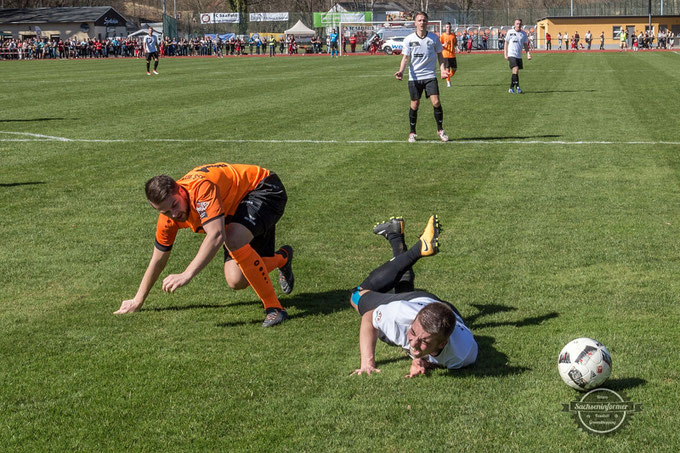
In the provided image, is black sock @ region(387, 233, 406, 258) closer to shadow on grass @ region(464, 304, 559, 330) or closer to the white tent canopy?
shadow on grass @ region(464, 304, 559, 330)

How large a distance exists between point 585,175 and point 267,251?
19.8 feet

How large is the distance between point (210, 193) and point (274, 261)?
1269 millimetres

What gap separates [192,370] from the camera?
507 centimetres

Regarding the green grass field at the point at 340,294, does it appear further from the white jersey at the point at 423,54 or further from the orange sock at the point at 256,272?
the white jersey at the point at 423,54

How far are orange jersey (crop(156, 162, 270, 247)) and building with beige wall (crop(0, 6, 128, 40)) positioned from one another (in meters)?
82.4

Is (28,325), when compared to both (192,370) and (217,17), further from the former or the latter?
(217,17)

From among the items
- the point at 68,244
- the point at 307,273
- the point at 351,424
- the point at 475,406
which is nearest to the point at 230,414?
the point at 351,424

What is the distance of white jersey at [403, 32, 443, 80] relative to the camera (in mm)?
14062

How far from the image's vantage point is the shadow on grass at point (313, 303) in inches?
240

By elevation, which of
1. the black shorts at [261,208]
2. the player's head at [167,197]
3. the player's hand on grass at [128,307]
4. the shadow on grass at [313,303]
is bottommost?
the shadow on grass at [313,303]

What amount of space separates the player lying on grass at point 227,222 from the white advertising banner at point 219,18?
8008 cm

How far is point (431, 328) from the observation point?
4.43m

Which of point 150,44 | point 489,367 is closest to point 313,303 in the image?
point 489,367

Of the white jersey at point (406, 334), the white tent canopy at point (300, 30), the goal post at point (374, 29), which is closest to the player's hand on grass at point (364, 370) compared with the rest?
the white jersey at point (406, 334)
